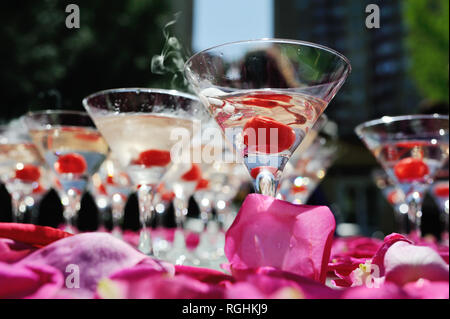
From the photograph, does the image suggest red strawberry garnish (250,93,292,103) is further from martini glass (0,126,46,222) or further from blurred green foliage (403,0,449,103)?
blurred green foliage (403,0,449,103)

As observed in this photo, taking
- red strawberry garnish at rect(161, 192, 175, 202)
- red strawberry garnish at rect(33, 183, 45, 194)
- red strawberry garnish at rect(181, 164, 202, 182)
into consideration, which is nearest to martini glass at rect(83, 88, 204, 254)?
red strawberry garnish at rect(181, 164, 202, 182)

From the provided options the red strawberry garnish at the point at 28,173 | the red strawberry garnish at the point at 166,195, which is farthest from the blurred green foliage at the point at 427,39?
the red strawberry garnish at the point at 28,173

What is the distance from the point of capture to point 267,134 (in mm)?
875

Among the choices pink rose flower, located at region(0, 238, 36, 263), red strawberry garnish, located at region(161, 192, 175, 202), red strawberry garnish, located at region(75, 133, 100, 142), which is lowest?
red strawberry garnish, located at region(161, 192, 175, 202)

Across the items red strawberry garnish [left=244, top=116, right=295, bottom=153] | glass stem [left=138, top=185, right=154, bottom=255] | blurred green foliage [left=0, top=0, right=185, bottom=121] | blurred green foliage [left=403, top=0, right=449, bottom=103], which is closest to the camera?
red strawberry garnish [left=244, top=116, right=295, bottom=153]

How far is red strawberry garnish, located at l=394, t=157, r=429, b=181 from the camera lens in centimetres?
182

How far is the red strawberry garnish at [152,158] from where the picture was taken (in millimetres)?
1463

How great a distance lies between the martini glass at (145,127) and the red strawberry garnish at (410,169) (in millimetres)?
990

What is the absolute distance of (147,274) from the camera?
0.54 m

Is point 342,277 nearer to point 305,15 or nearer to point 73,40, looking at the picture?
point 73,40

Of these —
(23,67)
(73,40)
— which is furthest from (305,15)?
(23,67)

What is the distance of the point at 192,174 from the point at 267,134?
1614 mm

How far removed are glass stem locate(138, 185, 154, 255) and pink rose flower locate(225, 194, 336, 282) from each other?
0.60m
